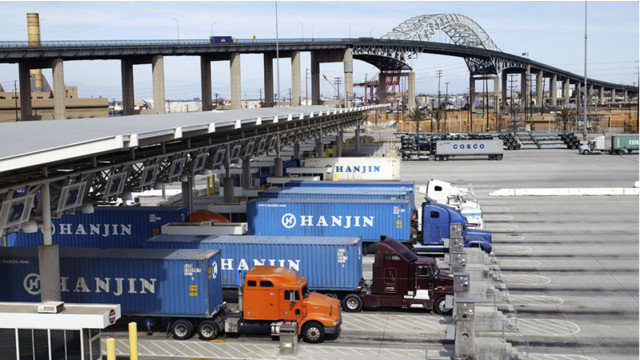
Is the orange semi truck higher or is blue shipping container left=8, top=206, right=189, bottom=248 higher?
blue shipping container left=8, top=206, right=189, bottom=248

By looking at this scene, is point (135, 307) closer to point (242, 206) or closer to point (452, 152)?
point (242, 206)

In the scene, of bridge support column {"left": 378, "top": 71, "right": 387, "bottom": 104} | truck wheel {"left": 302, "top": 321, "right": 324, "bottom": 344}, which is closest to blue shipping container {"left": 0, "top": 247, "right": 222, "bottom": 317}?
truck wheel {"left": 302, "top": 321, "right": 324, "bottom": 344}

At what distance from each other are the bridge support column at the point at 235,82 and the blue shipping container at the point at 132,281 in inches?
3355

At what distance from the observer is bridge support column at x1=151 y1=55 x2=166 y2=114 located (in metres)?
91.8

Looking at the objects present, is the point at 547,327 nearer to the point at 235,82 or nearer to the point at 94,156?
the point at 94,156

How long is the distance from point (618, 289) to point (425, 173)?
44.0 metres

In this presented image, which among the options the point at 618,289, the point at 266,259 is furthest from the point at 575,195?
the point at 266,259

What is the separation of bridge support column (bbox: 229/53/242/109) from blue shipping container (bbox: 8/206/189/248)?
2946 inches

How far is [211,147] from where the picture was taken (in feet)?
112

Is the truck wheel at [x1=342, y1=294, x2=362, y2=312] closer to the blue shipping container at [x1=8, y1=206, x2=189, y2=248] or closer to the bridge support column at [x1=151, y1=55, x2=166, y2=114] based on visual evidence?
the blue shipping container at [x1=8, y1=206, x2=189, y2=248]

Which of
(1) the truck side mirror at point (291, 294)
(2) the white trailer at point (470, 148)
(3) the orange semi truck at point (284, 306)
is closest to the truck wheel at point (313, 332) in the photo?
(3) the orange semi truck at point (284, 306)

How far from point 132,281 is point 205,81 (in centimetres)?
Answer: 8889

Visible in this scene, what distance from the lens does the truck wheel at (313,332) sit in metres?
22.1

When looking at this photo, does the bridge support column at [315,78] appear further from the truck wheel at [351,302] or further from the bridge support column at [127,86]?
the truck wheel at [351,302]
